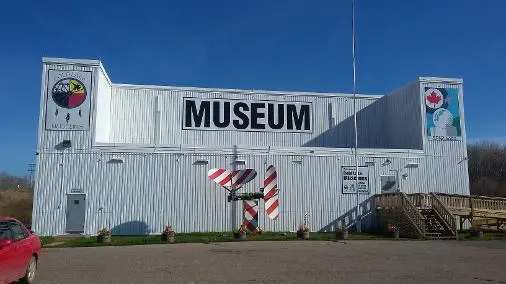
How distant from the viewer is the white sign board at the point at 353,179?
28.8m

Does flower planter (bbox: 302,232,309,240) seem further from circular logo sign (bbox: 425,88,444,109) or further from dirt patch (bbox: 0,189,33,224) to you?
dirt patch (bbox: 0,189,33,224)

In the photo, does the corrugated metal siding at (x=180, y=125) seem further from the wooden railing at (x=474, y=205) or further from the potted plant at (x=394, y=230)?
the potted plant at (x=394, y=230)

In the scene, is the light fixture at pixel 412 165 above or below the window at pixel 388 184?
above

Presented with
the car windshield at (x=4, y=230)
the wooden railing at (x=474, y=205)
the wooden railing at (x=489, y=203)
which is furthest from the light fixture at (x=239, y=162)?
the car windshield at (x=4, y=230)

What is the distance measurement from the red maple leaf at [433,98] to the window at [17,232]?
26.3 metres

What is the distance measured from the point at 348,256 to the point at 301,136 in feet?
60.4

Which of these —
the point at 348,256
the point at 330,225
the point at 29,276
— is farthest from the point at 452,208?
the point at 29,276

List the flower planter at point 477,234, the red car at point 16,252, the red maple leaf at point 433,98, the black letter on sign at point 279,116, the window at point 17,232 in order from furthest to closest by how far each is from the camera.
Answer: the black letter on sign at point 279,116, the red maple leaf at point 433,98, the flower planter at point 477,234, the window at point 17,232, the red car at point 16,252

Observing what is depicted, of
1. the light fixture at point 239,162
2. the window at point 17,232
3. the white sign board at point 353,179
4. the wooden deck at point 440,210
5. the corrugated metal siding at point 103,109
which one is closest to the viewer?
the window at point 17,232

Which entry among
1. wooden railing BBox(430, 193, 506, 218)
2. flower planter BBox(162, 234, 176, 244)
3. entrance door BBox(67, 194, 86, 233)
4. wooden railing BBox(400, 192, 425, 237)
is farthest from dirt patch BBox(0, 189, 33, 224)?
wooden railing BBox(430, 193, 506, 218)

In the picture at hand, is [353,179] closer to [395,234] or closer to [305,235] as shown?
[395,234]

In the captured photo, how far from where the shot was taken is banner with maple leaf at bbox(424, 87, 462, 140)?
3109cm

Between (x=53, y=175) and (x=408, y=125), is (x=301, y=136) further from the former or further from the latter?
(x=53, y=175)

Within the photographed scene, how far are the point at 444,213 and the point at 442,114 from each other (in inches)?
347
